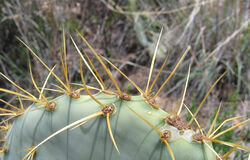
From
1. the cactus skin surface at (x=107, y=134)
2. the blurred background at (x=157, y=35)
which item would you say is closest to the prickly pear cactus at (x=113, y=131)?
the cactus skin surface at (x=107, y=134)

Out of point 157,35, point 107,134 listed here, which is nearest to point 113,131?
point 107,134

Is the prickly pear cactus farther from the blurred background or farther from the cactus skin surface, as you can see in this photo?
the blurred background

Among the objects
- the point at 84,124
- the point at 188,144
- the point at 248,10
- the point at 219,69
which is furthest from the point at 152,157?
the point at 248,10

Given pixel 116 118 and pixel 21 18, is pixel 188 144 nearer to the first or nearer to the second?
pixel 116 118

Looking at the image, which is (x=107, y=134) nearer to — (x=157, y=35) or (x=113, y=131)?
(x=113, y=131)

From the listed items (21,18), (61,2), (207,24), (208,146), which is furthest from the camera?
(207,24)

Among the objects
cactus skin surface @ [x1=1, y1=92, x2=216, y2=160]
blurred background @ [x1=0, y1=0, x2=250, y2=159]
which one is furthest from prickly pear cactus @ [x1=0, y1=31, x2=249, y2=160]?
blurred background @ [x1=0, y1=0, x2=250, y2=159]
